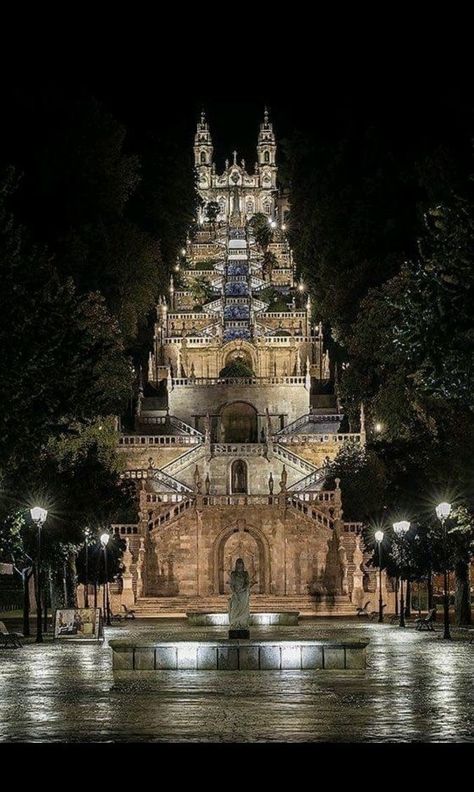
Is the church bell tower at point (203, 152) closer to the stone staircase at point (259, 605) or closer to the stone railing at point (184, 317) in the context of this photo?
the stone railing at point (184, 317)

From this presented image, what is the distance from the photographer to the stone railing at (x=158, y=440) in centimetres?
6388

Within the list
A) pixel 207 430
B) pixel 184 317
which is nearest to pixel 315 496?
pixel 207 430

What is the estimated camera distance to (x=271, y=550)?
175ft

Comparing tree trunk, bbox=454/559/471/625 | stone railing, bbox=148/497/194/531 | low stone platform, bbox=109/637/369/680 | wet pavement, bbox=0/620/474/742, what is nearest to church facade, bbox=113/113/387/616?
stone railing, bbox=148/497/194/531

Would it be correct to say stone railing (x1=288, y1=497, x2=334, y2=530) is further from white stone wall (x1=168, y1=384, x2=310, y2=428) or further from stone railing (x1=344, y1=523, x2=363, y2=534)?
white stone wall (x1=168, y1=384, x2=310, y2=428)

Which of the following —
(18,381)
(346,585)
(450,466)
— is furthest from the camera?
(346,585)

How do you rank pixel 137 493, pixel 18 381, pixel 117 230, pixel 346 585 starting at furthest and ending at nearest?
1. pixel 117 230
2. pixel 137 493
3. pixel 346 585
4. pixel 18 381

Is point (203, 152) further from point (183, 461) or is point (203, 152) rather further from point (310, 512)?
point (310, 512)

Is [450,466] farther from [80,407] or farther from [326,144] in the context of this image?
[326,144]

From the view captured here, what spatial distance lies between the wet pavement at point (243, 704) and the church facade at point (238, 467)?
29.4 m

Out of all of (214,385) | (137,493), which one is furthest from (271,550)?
(214,385)

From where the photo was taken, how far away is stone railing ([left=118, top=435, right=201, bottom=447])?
63875mm
